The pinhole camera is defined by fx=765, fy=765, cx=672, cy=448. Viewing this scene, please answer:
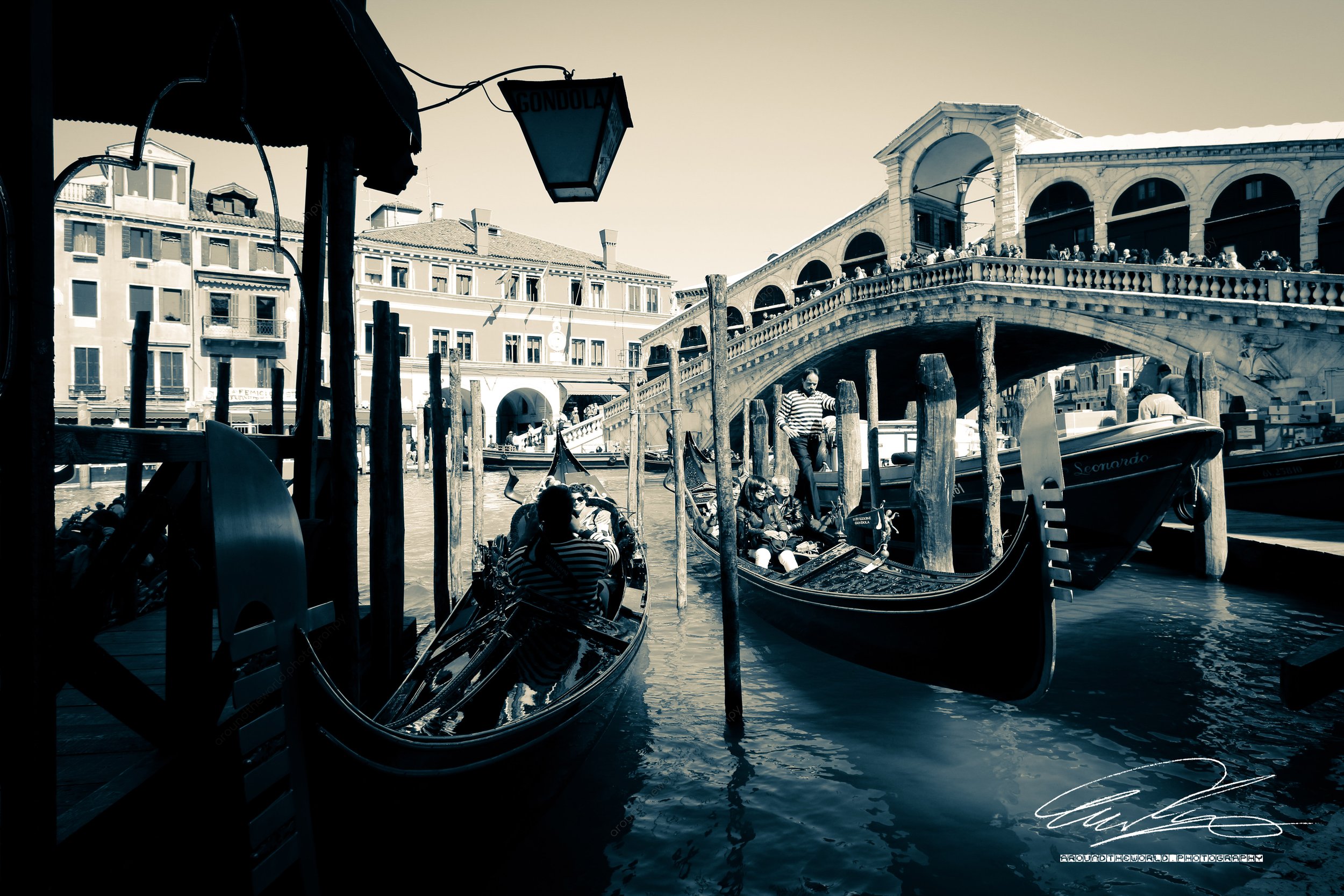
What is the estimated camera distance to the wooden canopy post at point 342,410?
326cm

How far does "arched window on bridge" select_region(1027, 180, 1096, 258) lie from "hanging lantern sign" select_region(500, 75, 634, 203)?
1889cm

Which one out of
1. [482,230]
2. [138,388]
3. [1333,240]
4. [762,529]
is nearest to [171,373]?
[482,230]

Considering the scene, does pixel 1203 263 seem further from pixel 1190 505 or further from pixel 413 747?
pixel 413 747

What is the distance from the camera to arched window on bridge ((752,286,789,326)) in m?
27.5

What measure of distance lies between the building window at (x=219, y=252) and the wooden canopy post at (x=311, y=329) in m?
22.4

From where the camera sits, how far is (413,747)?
2.04 m

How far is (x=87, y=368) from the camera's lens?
20516 mm

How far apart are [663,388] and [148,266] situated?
14816mm

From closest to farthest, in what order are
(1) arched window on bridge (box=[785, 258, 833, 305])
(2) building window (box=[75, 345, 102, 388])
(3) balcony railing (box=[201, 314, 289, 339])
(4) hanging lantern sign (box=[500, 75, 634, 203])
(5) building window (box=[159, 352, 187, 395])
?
1. (4) hanging lantern sign (box=[500, 75, 634, 203])
2. (2) building window (box=[75, 345, 102, 388])
3. (5) building window (box=[159, 352, 187, 395])
4. (3) balcony railing (box=[201, 314, 289, 339])
5. (1) arched window on bridge (box=[785, 258, 833, 305])

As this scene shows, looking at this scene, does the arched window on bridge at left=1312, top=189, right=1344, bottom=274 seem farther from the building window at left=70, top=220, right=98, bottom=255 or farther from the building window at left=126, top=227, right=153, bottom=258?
the building window at left=70, top=220, right=98, bottom=255

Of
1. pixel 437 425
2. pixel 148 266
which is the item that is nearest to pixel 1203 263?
pixel 437 425

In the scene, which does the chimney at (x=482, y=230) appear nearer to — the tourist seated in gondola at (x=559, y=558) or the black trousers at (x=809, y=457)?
the black trousers at (x=809, y=457)

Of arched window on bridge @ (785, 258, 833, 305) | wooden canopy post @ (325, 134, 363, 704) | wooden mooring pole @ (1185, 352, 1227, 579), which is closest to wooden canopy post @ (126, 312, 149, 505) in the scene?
wooden canopy post @ (325, 134, 363, 704)

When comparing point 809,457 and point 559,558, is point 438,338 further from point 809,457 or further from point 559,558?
point 559,558
